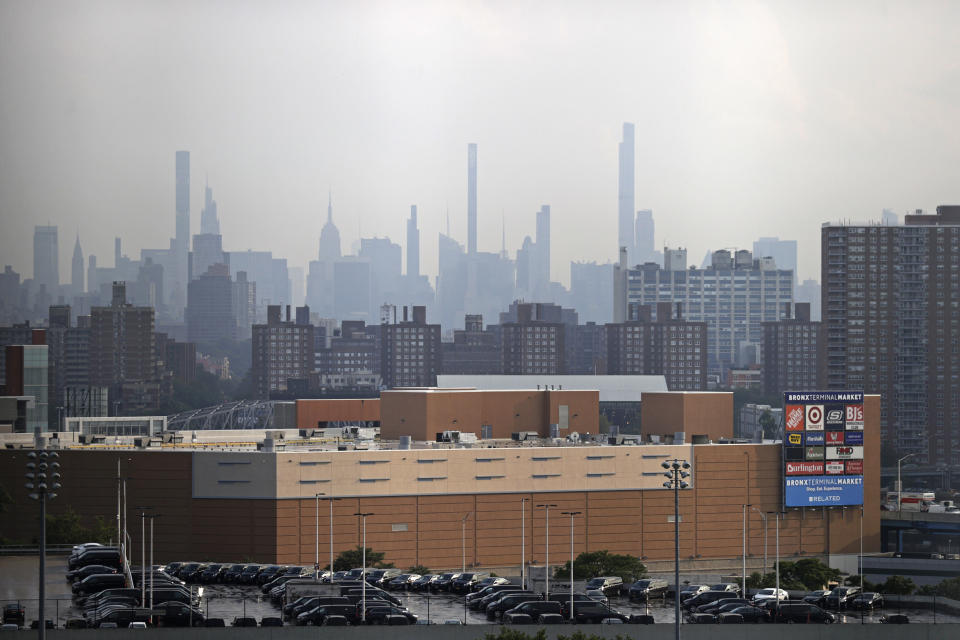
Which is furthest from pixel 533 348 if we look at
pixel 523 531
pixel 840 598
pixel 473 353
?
pixel 840 598

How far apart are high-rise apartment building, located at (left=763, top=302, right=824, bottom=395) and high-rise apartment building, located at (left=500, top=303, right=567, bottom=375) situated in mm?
17074

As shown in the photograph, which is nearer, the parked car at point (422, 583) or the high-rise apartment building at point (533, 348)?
the parked car at point (422, 583)

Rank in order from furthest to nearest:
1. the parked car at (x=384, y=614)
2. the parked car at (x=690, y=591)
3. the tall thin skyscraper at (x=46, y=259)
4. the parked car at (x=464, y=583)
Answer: the tall thin skyscraper at (x=46, y=259)
the parked car at (x=464, y=583)
the parked car at (x=690, y=591)
the parked car at (x=384, y=614)

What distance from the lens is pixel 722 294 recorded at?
170250 mm

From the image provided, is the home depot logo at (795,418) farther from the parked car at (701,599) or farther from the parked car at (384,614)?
the parked car at (384,614)

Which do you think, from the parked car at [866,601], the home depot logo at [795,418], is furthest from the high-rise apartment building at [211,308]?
the parked car at [866,601]

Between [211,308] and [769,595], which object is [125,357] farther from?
[769,595]

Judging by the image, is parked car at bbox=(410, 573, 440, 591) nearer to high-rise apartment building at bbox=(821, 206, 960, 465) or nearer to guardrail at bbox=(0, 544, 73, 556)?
guardrail at bbox=(0, 544, 73, 556)

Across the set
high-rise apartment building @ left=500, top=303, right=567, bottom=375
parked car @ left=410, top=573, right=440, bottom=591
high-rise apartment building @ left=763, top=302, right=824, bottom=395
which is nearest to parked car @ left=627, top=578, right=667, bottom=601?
parked car @ left=410, top=573, right=440, bottom=591

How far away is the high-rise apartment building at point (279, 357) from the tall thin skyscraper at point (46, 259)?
17.1 m

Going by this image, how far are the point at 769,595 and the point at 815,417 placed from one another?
10870 millimetres

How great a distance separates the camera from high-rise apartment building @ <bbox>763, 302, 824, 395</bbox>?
117 metres

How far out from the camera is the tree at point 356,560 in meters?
34.1

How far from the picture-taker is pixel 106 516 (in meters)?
36.1
